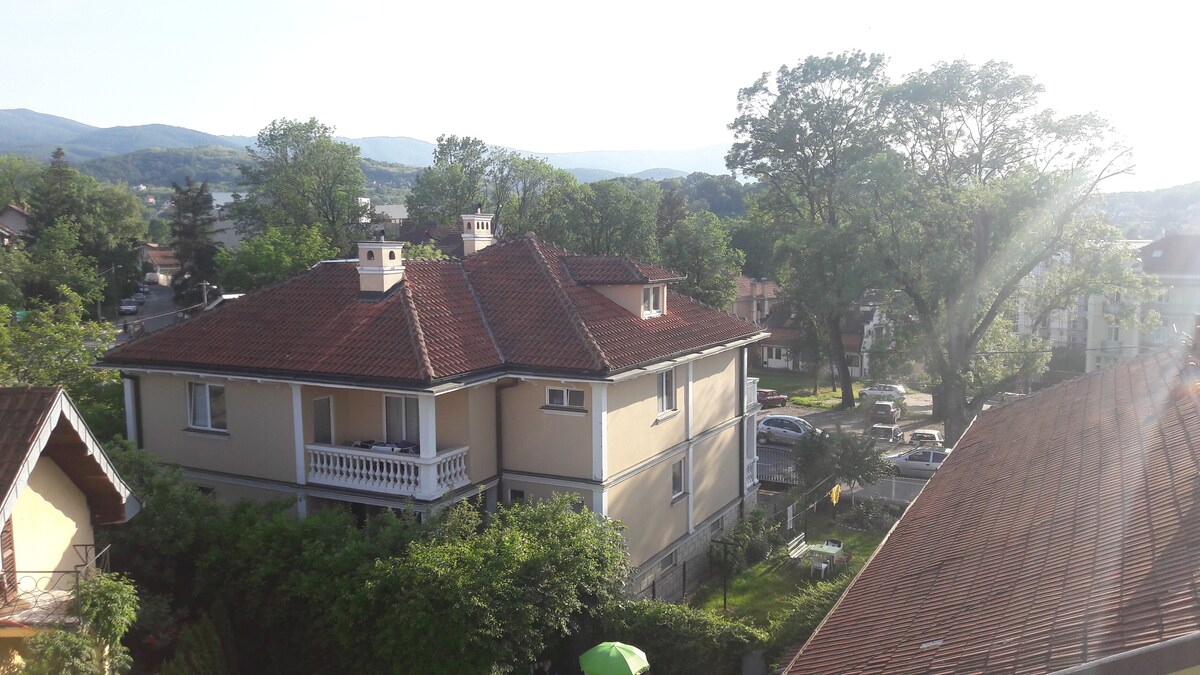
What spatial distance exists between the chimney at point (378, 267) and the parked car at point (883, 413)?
30983mm

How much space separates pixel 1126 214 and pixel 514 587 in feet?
408

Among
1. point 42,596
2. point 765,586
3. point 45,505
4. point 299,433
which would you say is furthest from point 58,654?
point 765,586

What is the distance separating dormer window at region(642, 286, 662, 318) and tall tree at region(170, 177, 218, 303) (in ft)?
171

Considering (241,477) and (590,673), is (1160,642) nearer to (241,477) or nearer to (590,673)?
(590,673)

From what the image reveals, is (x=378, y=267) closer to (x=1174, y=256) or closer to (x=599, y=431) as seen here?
(x=599, y=431)

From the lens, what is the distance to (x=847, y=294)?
35.6 metres

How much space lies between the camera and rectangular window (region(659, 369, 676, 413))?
20.4 metres

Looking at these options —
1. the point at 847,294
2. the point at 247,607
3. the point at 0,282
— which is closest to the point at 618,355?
the point at 247,607

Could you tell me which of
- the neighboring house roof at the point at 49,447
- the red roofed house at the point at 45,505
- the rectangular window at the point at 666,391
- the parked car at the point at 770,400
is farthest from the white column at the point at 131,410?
the parked car at the point at 770,400

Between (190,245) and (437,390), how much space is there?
5755 centimetres

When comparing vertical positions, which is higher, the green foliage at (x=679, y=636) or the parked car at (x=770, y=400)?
the green foliage at (x=679, y=636)

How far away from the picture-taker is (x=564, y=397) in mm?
18328

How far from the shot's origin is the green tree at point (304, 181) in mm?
59500

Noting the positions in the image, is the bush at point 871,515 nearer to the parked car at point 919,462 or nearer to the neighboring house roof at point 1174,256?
the parked car at point 919,462
